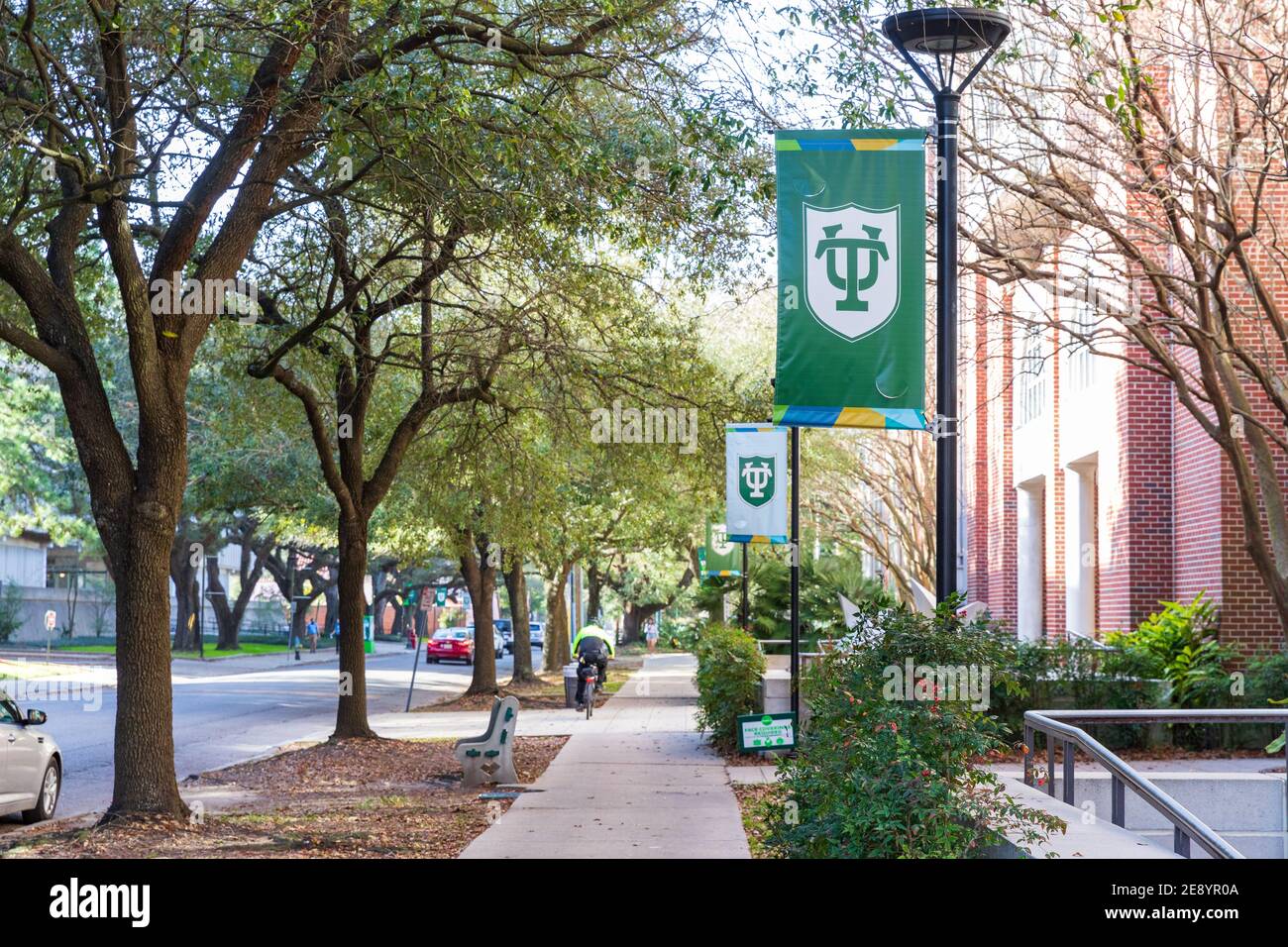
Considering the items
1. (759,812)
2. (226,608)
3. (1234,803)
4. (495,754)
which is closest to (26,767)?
(495,754)

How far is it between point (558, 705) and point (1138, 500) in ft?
42.6

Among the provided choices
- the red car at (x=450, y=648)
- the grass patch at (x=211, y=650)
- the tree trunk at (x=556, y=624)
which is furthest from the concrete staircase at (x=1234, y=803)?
the red car at (x=450, y=648)

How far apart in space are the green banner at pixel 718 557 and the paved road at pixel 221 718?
777 cm

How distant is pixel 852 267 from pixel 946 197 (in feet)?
2.47

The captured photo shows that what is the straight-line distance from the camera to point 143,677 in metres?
11.8

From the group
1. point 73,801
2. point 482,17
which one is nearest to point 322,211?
point 482,17

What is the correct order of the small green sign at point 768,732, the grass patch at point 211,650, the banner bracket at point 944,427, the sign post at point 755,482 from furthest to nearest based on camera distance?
the grass patch at point 211,650
the sign post at point 755,482
the small green sign at point 768,732
the banner bracket at point 944,427

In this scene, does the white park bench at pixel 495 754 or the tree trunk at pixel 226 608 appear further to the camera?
the tree trunk at pixel 226 608

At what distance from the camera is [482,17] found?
39.1 ft

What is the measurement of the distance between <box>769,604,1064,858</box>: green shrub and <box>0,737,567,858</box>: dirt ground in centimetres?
413

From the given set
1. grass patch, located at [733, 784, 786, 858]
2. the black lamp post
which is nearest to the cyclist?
A: grass patch, located at [733, 784, 786, 858]

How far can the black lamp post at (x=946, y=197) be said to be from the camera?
7.74 m

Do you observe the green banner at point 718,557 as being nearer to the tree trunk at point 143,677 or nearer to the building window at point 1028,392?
the building window at point 1028,392

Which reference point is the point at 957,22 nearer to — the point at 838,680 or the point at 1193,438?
the point at 838,680
